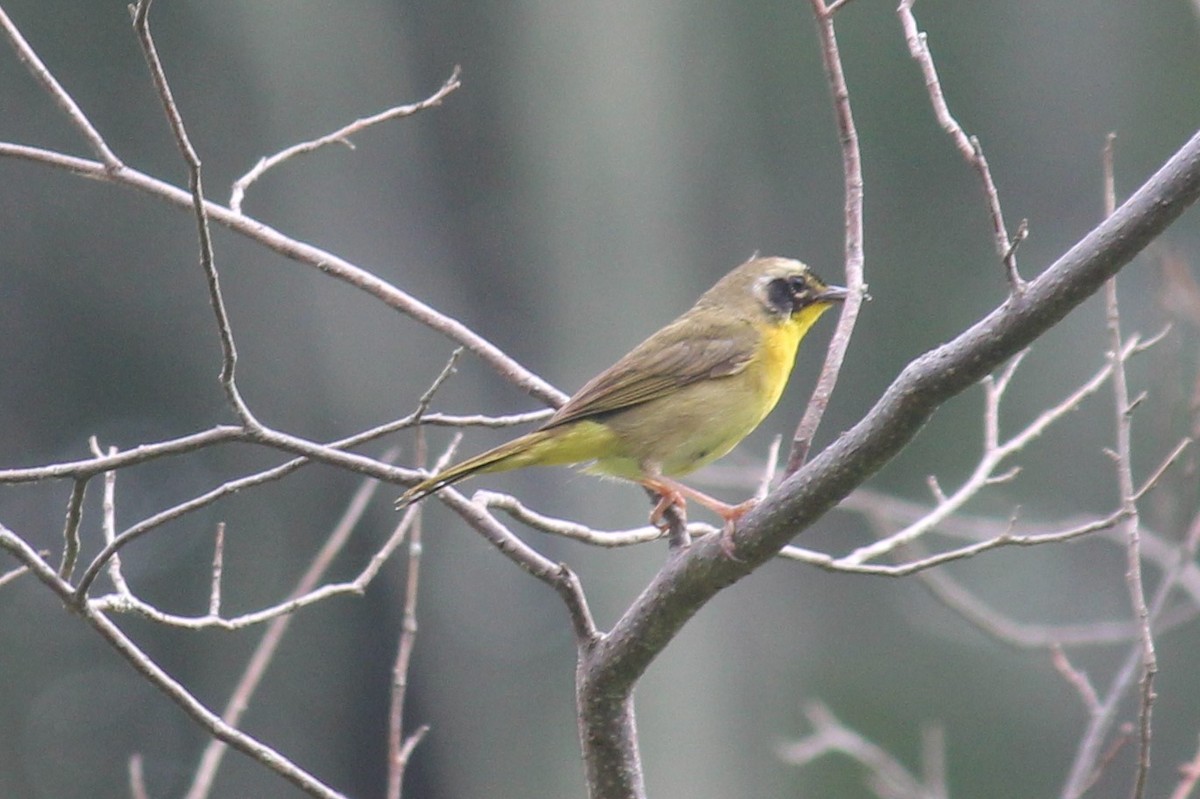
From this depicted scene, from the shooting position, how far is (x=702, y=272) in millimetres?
11789

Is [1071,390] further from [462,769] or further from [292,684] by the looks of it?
[292,684]

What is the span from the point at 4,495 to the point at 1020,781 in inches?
311

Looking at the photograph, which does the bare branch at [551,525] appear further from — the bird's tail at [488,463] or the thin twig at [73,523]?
the thin twig at [73,523]

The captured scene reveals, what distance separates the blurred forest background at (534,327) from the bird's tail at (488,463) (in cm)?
679

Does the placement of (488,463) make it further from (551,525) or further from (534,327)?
(534,327)

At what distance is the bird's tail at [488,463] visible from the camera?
3.06 m

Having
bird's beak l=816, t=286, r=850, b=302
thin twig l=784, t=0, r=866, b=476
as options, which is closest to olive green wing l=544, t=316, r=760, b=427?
bird's beak l=816, t=286, r=850, b=302

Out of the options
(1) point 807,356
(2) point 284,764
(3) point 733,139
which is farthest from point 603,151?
(2) point 284,764

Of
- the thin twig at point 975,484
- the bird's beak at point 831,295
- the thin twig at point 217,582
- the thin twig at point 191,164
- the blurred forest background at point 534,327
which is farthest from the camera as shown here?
the blurred forest background at point 534,327

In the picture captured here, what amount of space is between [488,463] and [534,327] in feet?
26.7

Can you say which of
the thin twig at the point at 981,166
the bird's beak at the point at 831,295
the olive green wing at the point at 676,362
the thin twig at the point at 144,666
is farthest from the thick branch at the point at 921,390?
the bird's beak at the point at 831,295

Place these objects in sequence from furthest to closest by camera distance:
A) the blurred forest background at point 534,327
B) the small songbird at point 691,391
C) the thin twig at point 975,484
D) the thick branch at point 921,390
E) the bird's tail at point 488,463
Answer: the blurred forest background at point 534,327 < the small songbird at point 691,391 < the thin twig at point 975,484 < the bird's tail at point 488,463 < the thick branch at point 921,390

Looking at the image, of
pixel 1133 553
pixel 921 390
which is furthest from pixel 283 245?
pixel 1133 553

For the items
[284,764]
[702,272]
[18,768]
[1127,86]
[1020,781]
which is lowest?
[284,764]
